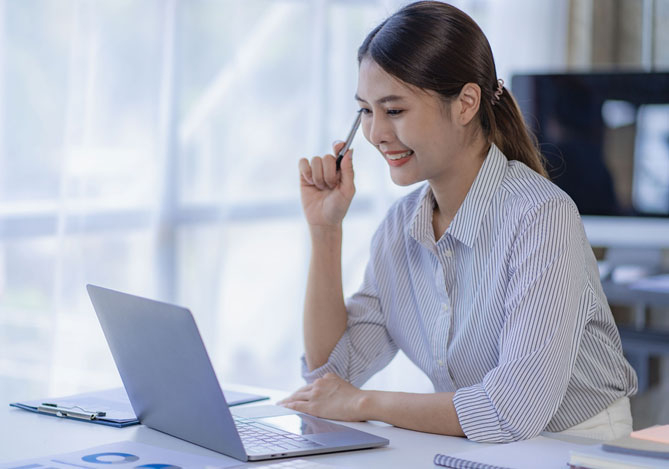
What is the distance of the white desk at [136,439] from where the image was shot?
1.08 meters

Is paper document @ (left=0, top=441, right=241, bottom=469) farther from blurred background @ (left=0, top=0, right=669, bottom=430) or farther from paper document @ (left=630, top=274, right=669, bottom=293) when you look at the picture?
paper document @ (left=630, top=274, right=669, bottom=293)

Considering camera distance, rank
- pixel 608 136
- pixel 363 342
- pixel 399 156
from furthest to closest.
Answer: pixel 608 136, pixel 363 342, pixel 399 156

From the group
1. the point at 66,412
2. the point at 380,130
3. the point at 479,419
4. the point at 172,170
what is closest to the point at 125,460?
the point at 66,412

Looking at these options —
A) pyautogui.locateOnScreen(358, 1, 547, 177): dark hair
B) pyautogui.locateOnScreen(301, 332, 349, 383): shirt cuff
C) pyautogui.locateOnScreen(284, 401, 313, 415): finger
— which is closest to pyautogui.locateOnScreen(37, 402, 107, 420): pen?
pyautogui.locateOnScreen(284, 401, 313, 415): finger

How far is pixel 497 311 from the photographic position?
139 cm

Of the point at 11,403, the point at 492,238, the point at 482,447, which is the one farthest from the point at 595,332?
the point at 11,403

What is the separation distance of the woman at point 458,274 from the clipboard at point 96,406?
0.79 ft

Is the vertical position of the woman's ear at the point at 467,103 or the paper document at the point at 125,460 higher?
the woman's ear at the point at 467,103

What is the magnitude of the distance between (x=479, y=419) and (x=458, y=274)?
33 centimetres

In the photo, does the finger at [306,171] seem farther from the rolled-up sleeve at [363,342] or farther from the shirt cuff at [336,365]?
the shirt cuff at [336,365]

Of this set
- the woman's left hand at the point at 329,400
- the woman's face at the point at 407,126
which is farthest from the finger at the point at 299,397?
the woman's face at the point at 407,126

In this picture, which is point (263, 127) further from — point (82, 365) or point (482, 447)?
point (482, 447)

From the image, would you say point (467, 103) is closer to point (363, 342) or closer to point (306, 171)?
point (306, 171)

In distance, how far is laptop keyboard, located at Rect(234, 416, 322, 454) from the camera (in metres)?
1.09
